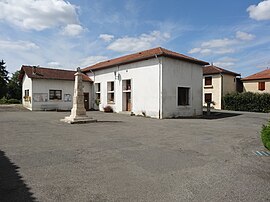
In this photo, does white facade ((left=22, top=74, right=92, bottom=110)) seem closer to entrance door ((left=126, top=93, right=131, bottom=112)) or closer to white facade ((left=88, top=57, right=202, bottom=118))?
white facade ((left=88, top=57, right=202, bottom=118))

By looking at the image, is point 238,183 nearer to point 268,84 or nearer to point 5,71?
point 268,84

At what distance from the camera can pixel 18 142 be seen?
23.1ft

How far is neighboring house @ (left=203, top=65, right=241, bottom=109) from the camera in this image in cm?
2900

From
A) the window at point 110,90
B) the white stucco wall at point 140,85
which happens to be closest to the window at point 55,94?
the window at point 110,90

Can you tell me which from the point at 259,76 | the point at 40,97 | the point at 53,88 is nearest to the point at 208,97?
the point at 259,76

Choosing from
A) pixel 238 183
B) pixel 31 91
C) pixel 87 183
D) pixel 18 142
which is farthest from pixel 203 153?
pixel 31 91

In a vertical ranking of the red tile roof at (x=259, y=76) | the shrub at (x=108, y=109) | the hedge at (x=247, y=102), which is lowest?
the shrub at (x=108, y=109)

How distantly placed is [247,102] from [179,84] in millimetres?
12571

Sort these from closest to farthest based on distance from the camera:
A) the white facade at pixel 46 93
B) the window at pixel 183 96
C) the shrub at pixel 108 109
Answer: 1. the window at pixel 183 96
2. the shrub at pixel 108 109
3. the white facade at pixel 46 93

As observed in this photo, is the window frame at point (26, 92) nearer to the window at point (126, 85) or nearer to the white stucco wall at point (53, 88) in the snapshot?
the white stucco wall at point (53, 88)

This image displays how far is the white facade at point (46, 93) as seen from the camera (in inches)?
859

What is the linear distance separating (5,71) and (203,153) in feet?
190

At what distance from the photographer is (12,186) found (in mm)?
3570

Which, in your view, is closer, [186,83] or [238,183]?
[238,183]
